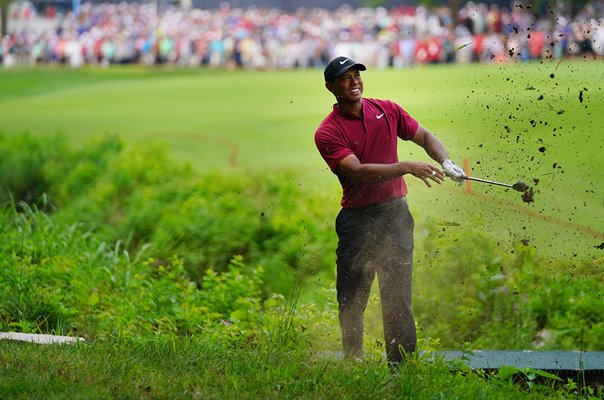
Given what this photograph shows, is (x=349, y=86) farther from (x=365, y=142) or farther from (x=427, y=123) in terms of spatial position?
(x=427, y=123)

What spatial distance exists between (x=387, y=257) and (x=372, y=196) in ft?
1.13

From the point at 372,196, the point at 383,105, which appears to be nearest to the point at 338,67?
the point at 383,105

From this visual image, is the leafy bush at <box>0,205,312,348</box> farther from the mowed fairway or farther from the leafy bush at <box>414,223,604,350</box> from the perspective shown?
the mowed fairway

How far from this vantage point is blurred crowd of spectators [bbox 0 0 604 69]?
131 feet

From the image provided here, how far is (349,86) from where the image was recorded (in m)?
6.29

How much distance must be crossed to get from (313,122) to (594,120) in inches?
510

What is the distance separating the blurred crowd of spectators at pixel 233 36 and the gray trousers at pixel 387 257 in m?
29.7

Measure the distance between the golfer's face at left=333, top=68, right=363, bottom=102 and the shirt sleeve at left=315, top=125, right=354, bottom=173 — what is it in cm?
20

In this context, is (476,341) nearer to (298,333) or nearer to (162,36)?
(298,333)

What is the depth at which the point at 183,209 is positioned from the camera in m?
12.9

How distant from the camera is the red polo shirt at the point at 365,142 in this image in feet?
20.8

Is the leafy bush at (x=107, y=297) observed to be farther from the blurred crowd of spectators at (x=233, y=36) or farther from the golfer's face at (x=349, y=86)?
the blurred crowd of spectators at (x=233, y=36)

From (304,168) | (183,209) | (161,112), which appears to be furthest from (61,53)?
(183,209)

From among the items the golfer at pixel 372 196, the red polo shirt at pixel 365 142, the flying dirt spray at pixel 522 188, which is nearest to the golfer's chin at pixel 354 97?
the golfer at pixel 372 196
